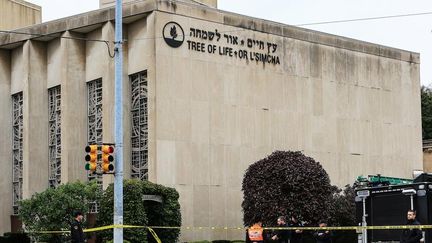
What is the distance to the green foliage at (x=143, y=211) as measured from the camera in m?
37.3

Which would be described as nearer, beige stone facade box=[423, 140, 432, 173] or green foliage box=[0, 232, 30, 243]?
green foliage box=[0, 232, 30, 243]

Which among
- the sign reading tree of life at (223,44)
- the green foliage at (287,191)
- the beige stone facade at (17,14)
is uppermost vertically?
the beige stone facade at (17,14)

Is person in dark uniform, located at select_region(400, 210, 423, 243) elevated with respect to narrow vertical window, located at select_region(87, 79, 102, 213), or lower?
lower

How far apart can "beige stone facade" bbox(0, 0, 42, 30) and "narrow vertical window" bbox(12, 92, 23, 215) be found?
5.37 meters

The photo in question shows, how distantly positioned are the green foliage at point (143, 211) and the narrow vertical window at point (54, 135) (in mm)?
11818

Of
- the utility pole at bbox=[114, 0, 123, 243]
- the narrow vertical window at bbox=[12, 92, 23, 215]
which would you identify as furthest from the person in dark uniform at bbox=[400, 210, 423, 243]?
the narrow vertical window at bbox=[12, 92, 23, 215]

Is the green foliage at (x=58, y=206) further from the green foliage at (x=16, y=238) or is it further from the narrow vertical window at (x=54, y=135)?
the narrow vertical window at (x=54, y=135)

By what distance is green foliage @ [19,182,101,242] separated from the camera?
39.7 meters

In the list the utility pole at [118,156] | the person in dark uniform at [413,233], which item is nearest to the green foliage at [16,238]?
the utility pole at [118,156]

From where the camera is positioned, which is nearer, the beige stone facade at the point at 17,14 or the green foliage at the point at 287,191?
the green foliage at the point at 287,191

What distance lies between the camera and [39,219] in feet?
134

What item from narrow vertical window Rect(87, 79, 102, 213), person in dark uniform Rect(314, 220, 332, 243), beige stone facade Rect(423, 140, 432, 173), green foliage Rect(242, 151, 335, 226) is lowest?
person in dark uniform Rect(314, 220, 332, 243)

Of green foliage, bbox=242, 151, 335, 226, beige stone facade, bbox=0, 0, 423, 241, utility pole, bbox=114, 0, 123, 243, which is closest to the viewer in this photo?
utility pole, bbox=114, 0, 123, 243

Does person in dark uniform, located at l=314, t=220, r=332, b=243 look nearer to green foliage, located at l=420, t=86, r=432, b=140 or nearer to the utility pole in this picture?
the utility pole
